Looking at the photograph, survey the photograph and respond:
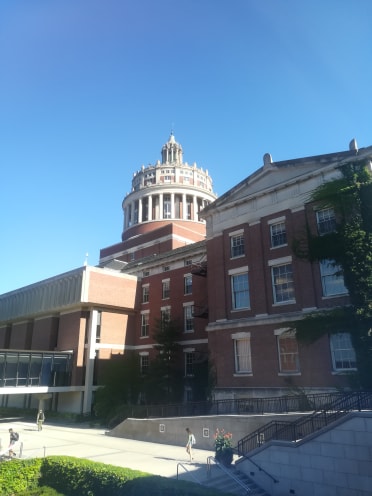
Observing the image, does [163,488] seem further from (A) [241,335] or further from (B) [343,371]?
(A) [241,335]

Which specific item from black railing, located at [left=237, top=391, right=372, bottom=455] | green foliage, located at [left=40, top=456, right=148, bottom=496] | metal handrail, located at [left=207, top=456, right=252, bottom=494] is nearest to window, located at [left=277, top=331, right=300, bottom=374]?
black railing, located at [left=237, top=391, right=372, bottom=455]

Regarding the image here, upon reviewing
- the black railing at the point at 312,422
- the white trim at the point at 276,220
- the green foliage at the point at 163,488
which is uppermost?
the white trim at the point at 276,220

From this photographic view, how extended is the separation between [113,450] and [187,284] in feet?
→ 66.4

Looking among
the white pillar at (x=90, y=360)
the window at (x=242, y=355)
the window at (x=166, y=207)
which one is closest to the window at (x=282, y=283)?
the window at (x=242, y=355)

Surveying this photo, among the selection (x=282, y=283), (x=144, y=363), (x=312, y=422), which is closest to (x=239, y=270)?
(x=282, y=283)

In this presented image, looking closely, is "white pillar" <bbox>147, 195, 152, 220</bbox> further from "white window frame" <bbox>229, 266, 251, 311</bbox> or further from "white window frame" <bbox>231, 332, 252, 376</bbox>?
"white window frame" <bbox>231, 332, 252, 376</bbox>

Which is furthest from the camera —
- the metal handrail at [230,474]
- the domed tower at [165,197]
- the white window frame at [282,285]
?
the domed tower at [165,197]

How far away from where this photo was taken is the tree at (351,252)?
74.2 ft

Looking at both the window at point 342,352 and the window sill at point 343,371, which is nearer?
the window sill at point 343,371

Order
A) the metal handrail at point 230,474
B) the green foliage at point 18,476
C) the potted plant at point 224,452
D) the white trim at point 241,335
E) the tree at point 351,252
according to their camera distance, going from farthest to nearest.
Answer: the white trim at point 241,335
the tree at point 351,252
the potted plant at point 224,452
the green foliage at point 18,476
the metal handrail at point 230,474

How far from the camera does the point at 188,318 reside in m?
40.0

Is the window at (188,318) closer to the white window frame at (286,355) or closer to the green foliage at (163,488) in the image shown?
the white window frame at (286,355)

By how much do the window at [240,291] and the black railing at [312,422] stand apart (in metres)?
11.5

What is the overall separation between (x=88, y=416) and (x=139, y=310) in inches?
478
